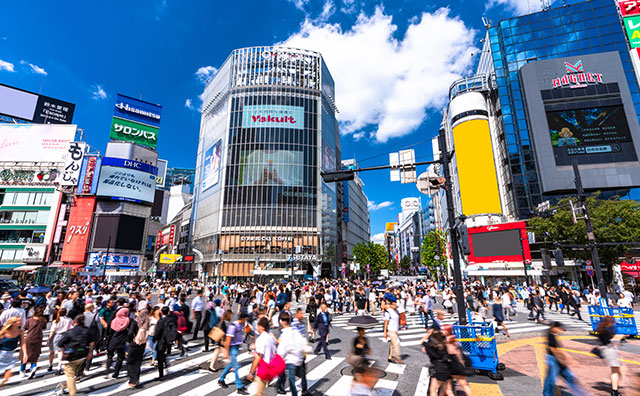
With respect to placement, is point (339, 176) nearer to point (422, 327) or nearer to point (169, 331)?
point (169, 331)

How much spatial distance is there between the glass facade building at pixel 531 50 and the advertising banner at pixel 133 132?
240ft

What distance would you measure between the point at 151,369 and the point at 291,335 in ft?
17.5

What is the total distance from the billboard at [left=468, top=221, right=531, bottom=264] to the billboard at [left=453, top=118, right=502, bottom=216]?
17.4ft

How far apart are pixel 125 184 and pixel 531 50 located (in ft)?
267

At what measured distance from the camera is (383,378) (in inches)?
307

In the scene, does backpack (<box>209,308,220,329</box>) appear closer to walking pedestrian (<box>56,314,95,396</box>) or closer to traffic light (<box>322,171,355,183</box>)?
walking pedestrian (<box>56,314,95,396</box>)

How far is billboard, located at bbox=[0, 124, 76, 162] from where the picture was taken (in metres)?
58.1

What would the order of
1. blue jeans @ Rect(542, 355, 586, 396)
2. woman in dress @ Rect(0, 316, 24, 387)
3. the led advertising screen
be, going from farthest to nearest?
the led advertising screen → woman in dress @ Rect(0, 316, 24, 387) → blue jeans @ Rect(542, 355, 586, 396)

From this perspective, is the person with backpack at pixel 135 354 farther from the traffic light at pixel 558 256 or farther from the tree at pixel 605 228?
the tree at pixel 605 228

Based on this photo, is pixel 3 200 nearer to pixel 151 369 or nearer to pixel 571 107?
pixel 151 369

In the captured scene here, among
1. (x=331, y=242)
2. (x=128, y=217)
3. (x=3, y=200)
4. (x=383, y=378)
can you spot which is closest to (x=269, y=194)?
(x=331, y=242)

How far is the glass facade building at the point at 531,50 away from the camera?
1875 inches

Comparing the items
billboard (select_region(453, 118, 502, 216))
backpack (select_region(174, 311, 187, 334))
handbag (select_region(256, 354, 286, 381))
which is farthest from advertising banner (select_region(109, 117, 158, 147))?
handbag (select_region(256, 354, 286, 381))

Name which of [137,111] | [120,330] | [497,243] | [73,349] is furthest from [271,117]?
[73,349]
